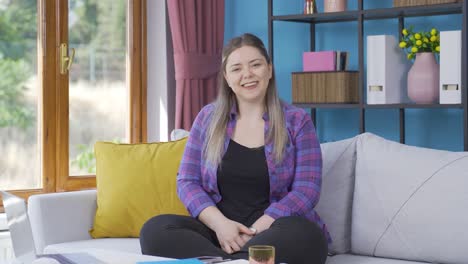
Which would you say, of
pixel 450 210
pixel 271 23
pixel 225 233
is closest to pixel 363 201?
pixel 450 210

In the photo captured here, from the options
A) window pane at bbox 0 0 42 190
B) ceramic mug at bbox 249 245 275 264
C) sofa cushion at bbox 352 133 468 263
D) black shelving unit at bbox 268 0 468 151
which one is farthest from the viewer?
window pane at bbox 0 0 42 190

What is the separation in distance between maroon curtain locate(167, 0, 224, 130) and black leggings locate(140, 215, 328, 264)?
156 centimetres

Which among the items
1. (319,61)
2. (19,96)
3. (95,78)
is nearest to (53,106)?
(19,96)

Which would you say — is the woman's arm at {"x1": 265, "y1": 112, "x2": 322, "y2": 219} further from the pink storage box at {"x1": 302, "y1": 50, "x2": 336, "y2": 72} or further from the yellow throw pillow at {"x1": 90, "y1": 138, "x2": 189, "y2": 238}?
the pink storage box at {"x1": 302, "y1": 50, "x2": 336, "y2": 72}

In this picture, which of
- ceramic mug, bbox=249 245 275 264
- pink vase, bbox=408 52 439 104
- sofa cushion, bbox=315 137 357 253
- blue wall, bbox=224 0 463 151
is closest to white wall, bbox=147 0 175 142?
blue wall, bbox=224 0 463 151

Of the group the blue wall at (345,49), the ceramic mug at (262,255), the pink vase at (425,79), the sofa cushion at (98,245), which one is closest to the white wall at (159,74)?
the blue wall at (345,49)

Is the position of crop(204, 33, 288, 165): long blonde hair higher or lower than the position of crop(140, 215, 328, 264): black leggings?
higher

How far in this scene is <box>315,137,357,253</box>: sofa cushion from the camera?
2.98 m

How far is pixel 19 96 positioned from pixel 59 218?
1.00 metres

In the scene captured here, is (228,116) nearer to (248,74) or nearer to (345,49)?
(248,74)

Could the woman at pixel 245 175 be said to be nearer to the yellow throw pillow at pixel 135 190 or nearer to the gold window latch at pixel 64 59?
the yellow throw pillow at pixel 135 190

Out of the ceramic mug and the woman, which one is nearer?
the ceramic mug

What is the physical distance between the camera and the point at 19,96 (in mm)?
4012

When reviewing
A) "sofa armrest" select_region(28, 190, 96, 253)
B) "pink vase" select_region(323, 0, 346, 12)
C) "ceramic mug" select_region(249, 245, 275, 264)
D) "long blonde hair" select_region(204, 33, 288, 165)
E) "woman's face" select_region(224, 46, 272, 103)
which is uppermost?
"pink vase" select_region(323, 0, 346, 12)
